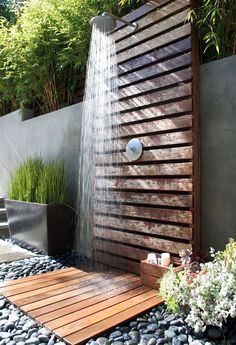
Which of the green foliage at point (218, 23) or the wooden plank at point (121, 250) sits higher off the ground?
the green foliage at point (218, 23)

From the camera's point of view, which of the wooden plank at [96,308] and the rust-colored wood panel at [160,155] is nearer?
the wooden plank at [96,308]

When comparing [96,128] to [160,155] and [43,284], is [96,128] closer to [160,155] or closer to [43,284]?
[160,155]

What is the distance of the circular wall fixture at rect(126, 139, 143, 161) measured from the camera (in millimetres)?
2768

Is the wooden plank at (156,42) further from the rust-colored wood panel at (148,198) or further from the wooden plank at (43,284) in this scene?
the wooden plank at (43,284)

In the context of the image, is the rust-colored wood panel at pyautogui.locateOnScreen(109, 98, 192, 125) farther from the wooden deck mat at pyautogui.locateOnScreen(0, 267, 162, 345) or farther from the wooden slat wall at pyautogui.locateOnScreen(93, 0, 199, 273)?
the wooden deck mat at pyautogui.locateOnScreen(0, 267, 162, 345)

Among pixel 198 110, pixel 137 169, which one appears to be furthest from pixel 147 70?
pixel 137 169

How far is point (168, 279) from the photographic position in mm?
1860

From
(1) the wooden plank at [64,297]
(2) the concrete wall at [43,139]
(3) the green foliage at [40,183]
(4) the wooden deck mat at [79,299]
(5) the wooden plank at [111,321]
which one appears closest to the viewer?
(5) the wooden plank at [111,321]

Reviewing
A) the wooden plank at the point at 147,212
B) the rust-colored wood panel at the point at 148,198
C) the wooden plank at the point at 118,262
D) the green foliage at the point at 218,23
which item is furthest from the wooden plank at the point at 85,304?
the green foliage at the point at 218,23

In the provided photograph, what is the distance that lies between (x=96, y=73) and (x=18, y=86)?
5.62 ft

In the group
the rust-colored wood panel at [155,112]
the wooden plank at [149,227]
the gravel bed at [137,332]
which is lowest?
the gravel bed at [137,332]

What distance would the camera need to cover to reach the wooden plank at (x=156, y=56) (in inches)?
96.3

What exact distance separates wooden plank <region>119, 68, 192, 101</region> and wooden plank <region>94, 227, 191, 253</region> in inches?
47.5

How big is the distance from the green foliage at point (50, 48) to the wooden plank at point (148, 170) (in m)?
1.43
